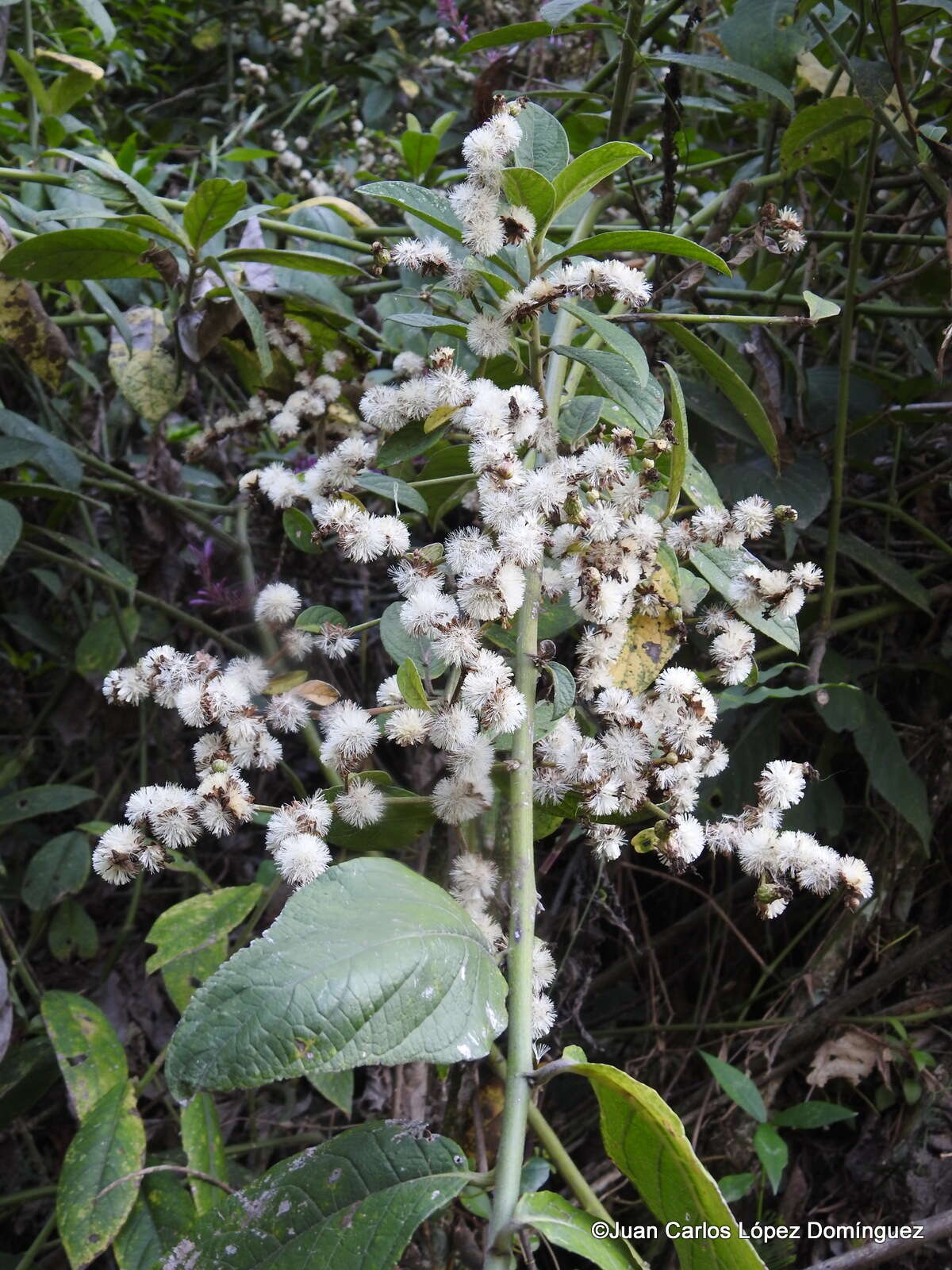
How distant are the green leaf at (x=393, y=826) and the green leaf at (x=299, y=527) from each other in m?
0.21

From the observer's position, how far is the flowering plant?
54cm

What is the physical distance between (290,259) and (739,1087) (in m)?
0.96

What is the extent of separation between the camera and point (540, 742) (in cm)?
67

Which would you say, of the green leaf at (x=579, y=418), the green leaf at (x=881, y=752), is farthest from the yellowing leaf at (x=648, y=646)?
the green leaf at (x=881, y=752)

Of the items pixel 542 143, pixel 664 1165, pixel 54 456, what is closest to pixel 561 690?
pixel 664 1165

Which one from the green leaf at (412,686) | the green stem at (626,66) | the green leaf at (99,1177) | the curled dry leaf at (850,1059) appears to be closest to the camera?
the green leaf at (412,686)

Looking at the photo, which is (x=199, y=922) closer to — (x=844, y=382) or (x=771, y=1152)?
(x=771, y=1152)

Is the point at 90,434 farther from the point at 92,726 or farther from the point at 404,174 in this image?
the point at 404,174

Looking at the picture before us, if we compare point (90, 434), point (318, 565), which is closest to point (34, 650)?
point (90, 434)

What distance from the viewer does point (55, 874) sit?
1.22 meters

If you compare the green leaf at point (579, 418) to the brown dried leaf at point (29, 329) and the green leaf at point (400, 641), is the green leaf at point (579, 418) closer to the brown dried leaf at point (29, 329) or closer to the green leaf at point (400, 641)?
the green leaf at point (400, 641)

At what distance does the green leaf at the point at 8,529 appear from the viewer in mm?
1011

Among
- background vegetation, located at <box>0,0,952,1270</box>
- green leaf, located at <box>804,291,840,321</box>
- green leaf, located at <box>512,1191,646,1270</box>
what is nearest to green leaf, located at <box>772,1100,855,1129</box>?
background vegetation, located at <box>0,0,952,1270</box>

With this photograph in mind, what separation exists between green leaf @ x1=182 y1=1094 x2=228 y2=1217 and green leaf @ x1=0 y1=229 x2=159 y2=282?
78 cm
